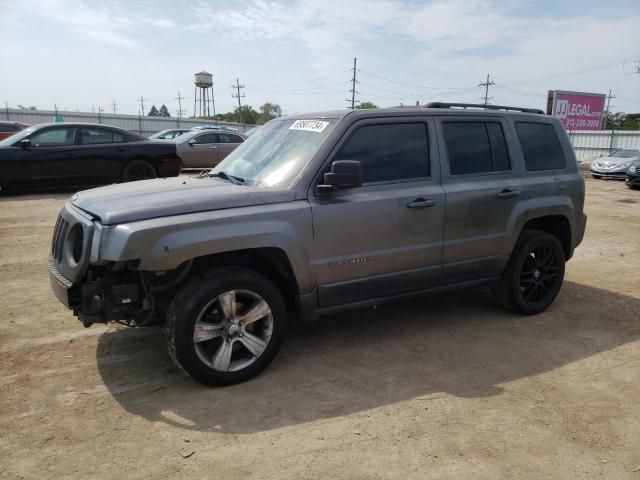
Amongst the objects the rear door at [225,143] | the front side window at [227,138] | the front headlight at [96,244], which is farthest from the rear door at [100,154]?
the front headlight at [96,244]

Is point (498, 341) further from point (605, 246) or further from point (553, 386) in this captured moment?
point (605, 246)

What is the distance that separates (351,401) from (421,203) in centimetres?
168

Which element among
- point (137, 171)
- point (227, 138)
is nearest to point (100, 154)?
point (137, 171)

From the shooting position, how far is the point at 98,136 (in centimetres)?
1130

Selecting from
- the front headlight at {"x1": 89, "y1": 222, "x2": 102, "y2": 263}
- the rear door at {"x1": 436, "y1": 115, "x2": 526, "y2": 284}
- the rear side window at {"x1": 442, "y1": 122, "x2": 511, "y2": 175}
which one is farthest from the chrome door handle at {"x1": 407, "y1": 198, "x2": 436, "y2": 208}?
the front headlight at {"x1": 89, "y1": 222, "x2": 102, "y2": 263}

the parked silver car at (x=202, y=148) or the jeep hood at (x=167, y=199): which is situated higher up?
the parked silver car at (x=202, y=148)

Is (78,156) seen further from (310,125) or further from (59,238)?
(310,125)

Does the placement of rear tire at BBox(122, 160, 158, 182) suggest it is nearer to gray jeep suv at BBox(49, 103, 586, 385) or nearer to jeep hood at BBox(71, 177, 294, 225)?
gray jeep suv at BBox(49, 103, 586, 385)

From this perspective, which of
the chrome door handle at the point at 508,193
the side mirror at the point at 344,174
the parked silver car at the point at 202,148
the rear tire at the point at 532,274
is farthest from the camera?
the parked silver car at the point at 202,148

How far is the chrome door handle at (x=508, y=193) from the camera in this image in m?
4.63

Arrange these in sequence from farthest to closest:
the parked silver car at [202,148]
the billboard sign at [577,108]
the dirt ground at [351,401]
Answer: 1. the billboard sign at [577,108]
2. the parked silver car at [202,148]
3. the dirt ground at [351,401]

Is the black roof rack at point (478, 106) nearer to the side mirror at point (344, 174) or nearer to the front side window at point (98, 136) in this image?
the side mirror at point (344, 174)

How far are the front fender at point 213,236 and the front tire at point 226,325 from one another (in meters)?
0.22

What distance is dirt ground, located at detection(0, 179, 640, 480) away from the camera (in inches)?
109
